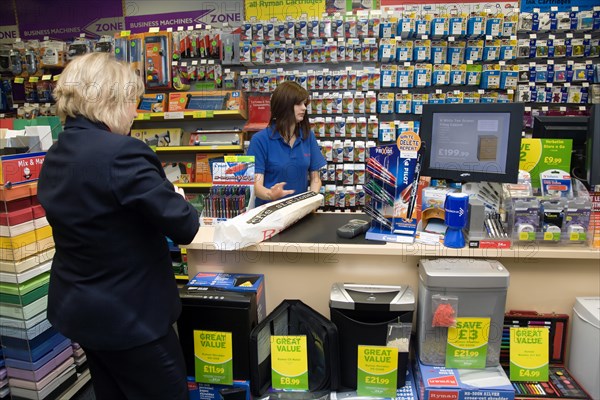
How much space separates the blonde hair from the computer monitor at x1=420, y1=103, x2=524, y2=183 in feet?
4.30

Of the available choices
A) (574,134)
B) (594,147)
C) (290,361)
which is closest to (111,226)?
(290,361)

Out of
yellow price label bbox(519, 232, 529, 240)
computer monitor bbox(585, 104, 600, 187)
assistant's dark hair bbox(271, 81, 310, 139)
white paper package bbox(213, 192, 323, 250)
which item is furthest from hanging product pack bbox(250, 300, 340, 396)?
assistant's dark hair bbox(271, 81, 310, 139)

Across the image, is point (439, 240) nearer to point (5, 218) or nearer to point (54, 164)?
point (54, 164)

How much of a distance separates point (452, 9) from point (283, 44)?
6.24ft

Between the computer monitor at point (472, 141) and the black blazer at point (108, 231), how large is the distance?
1.18 meters

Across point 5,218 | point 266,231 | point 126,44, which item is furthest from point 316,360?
point 126,44

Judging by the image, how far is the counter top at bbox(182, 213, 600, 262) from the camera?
5.41ft

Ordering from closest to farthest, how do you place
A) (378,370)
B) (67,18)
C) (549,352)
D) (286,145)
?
(378,370) < (549,352) < (286,145) < (67,18)

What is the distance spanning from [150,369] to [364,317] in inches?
30.7

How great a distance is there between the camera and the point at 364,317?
1.61m

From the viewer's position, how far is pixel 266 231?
180 centimetres

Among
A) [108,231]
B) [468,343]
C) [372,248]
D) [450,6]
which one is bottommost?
[468,343]

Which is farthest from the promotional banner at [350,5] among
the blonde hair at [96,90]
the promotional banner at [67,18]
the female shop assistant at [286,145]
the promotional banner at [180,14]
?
the blonde hair at [96,90]

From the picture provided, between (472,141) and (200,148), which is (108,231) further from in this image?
(200,148)
